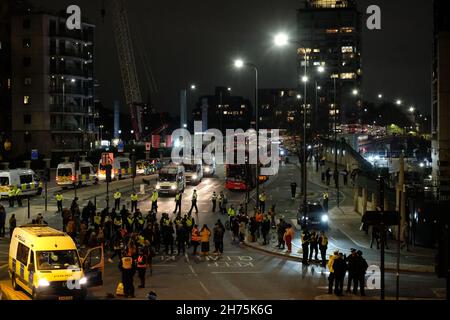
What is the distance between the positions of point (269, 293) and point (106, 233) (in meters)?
10.3

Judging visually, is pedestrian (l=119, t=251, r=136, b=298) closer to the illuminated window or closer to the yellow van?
the yellow van

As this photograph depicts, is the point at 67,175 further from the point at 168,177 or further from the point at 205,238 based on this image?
the point at 205,238

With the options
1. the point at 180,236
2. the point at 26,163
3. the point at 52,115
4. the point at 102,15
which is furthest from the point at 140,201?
the point at 102,15

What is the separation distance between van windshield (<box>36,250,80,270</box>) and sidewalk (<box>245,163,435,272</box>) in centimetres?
1111

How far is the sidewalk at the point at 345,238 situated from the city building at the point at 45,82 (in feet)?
141

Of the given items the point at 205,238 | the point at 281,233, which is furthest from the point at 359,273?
the point at 281,233

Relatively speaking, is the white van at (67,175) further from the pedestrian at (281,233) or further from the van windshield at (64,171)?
the pedestrian at (281,233)

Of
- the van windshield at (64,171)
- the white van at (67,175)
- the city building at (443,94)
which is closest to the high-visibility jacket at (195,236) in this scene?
the white van at (67,175)

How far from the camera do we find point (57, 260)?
18344 mm

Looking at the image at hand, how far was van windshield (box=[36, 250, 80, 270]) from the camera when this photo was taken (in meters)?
18.1

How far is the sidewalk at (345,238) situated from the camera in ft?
85.4

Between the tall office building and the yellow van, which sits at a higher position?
the tall office building

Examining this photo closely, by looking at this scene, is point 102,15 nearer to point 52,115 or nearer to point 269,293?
point 52,115

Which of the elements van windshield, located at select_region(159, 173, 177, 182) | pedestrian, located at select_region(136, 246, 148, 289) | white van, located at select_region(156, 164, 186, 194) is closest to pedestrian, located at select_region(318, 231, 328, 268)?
pedestrian, located at select_region(136, 246, 148, 289)
